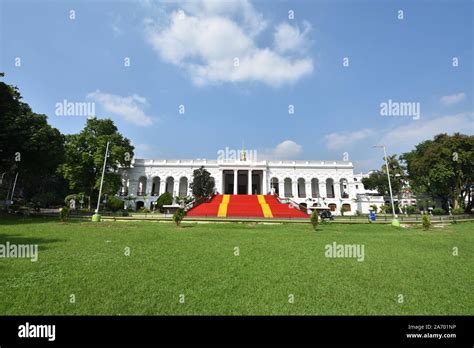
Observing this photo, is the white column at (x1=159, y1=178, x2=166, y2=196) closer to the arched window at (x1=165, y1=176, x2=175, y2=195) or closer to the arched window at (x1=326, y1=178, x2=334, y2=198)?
the arched window at (x1=165, y1=176, x2=175, y2=195)

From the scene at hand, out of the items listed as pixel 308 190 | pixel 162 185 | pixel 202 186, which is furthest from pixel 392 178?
→ pixel 162 185

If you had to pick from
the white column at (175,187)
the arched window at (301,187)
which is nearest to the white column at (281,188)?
the arched window at (301,187)

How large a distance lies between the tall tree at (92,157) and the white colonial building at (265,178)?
11474 mm

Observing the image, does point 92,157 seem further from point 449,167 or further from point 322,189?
point 449,167

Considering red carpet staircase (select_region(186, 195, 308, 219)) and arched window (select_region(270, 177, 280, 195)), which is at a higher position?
arched window (select_region(270, 177, 280, 195))

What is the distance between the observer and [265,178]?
5444 centimetres

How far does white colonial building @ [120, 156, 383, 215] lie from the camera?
2076 inches

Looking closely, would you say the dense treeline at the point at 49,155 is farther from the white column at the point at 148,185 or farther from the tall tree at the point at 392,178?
the tall tree at the point at 392,178

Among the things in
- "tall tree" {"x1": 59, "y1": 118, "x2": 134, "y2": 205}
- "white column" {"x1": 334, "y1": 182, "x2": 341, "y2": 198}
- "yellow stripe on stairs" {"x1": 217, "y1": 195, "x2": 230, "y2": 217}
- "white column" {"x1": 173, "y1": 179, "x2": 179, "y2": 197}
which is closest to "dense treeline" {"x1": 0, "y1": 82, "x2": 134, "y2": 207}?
"tall tree" {"x1": 59, "y1": 118, "x2": 134, "y2": 205}

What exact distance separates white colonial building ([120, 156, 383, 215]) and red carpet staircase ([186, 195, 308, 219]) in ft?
22.5

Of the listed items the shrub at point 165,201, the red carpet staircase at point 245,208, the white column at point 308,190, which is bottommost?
the red carpet staircase at point 245,208

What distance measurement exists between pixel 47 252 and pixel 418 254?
1390 cm

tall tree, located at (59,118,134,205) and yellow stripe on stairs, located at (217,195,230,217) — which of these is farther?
tall tree, located at (59,118,134,205)

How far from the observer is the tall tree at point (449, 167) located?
3912 cm
